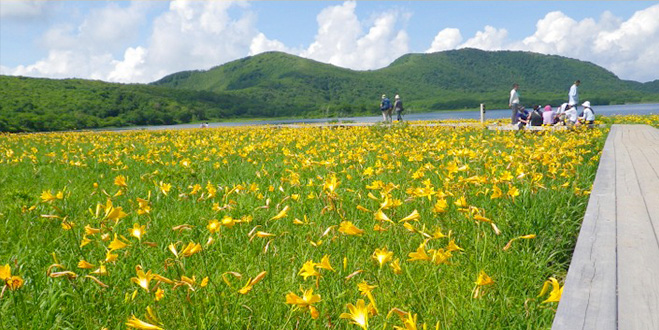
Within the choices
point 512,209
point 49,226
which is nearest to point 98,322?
point 49,226

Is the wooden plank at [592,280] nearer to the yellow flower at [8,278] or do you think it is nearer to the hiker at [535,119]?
the yellow flower at [8,278]

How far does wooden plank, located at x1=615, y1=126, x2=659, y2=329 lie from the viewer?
1.21 meters

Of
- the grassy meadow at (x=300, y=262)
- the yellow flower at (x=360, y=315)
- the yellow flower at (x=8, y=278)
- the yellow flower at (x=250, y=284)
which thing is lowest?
the grassy meadow at (x=300, y=262)

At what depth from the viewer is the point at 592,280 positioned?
140 centimetres

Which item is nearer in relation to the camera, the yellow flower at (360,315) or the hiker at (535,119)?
the yellow flower at (360,315)

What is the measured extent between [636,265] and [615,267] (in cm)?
12

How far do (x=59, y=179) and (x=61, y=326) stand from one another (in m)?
4.29

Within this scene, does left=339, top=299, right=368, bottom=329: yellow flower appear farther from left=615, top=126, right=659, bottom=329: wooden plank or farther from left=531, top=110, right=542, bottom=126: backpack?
left=531, top=110, right=542, bottom=126: backpack

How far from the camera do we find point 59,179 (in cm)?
515

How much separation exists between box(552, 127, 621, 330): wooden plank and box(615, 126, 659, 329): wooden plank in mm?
30

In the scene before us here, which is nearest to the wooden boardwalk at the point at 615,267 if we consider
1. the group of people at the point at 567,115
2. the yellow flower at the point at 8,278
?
the yellow flower at the point at 8,278

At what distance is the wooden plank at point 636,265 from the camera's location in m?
1.21

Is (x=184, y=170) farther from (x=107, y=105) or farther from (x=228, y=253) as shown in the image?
(x=107, y=105)

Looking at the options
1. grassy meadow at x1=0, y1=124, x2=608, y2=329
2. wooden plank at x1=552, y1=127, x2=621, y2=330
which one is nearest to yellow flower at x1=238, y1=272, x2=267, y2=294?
grassy meadow at x1=0, y1=124, x2=608, y2=329
